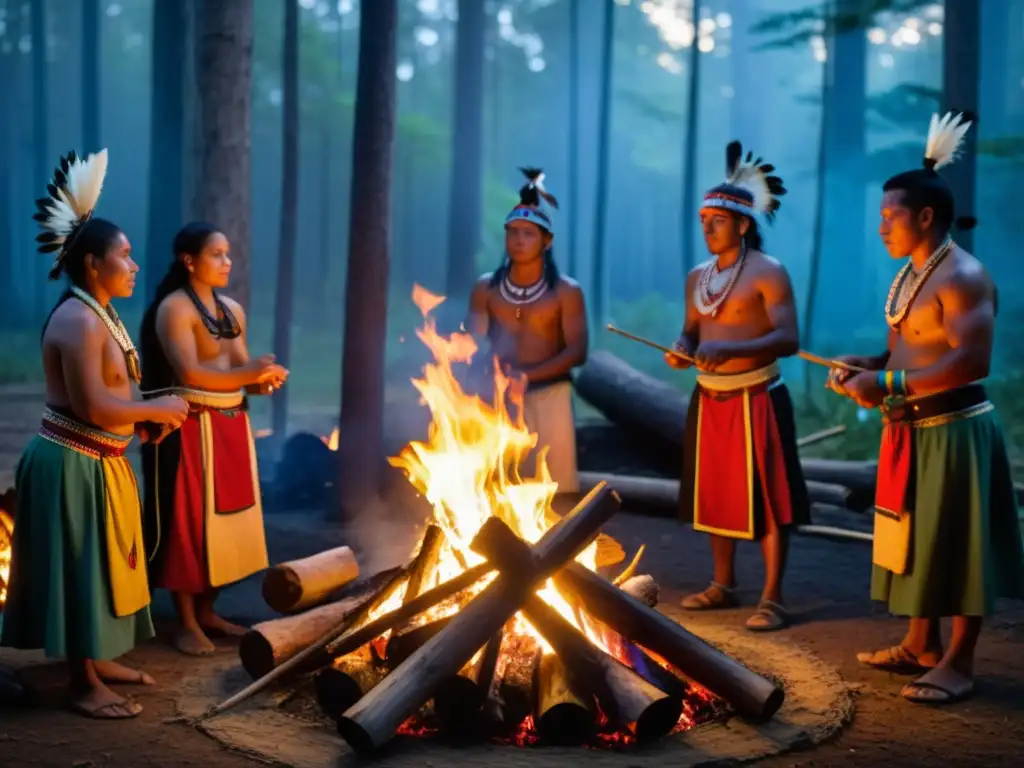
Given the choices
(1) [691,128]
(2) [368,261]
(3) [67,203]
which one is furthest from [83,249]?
(1) [691,128]

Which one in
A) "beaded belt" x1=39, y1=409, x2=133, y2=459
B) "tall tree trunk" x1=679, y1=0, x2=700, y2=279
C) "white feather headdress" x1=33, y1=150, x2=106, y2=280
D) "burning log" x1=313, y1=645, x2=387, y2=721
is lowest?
"burning log" x1=313, y1=645, x2=387, y2=721

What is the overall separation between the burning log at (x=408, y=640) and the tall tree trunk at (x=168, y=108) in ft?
36.5

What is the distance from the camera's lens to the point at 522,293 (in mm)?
6434

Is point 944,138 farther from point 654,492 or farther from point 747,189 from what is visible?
point 654,492

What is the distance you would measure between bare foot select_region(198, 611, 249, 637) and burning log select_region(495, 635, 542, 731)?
1.75 metres

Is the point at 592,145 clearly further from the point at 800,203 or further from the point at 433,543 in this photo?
the point at 433,543

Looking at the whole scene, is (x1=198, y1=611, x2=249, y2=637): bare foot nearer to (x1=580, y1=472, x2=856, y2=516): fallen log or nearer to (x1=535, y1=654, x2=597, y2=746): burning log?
(x1=535, y1=654, x2=597, y2=746): burning log

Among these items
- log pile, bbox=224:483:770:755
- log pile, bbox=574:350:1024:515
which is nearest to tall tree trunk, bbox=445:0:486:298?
log pile, bbox=574:350:1024:515

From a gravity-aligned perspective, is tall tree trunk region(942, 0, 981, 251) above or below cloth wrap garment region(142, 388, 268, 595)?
above

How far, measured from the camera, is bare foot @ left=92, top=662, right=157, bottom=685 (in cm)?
480

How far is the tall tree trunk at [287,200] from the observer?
13.8m

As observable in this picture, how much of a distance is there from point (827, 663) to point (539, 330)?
8.06 ft

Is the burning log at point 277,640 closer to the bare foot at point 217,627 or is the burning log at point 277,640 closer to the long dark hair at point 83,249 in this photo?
the bare foot at point 217,627

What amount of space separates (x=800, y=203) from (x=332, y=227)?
2307 cm
